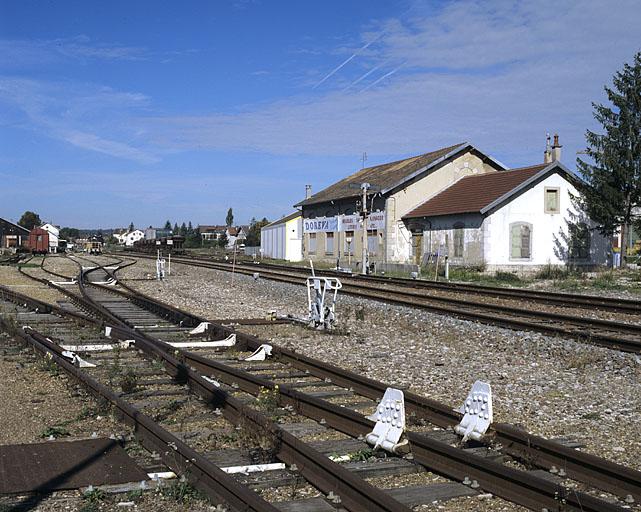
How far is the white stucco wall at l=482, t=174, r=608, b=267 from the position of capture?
34.2 metres

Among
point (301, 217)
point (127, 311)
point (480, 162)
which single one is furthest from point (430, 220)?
point (127, 311)

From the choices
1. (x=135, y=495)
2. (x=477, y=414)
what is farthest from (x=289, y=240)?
(x=135, y=495)

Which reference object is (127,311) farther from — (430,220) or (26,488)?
(430,220)

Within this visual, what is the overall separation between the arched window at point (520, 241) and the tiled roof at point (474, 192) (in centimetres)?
189

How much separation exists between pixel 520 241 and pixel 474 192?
4.71 metres

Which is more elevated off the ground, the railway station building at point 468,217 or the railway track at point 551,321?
the railway station building at point 468,217

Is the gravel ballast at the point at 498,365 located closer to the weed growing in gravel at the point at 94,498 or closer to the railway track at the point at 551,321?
the railway track at the point at 551,321

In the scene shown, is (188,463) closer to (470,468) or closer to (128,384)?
(470,468)

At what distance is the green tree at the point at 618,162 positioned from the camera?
33.0 meters

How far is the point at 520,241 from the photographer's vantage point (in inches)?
1375

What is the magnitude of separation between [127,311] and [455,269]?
2206 centimetres

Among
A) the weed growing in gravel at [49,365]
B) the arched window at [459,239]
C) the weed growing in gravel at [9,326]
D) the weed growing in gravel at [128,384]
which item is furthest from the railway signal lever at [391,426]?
the arched window at [459,239]

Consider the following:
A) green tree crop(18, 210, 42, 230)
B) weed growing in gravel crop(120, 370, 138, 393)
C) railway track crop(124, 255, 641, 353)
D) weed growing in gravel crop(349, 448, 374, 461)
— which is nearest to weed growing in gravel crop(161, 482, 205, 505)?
weed growing in gravel crop(349, 448, 374, 461)

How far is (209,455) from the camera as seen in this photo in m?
5.28
